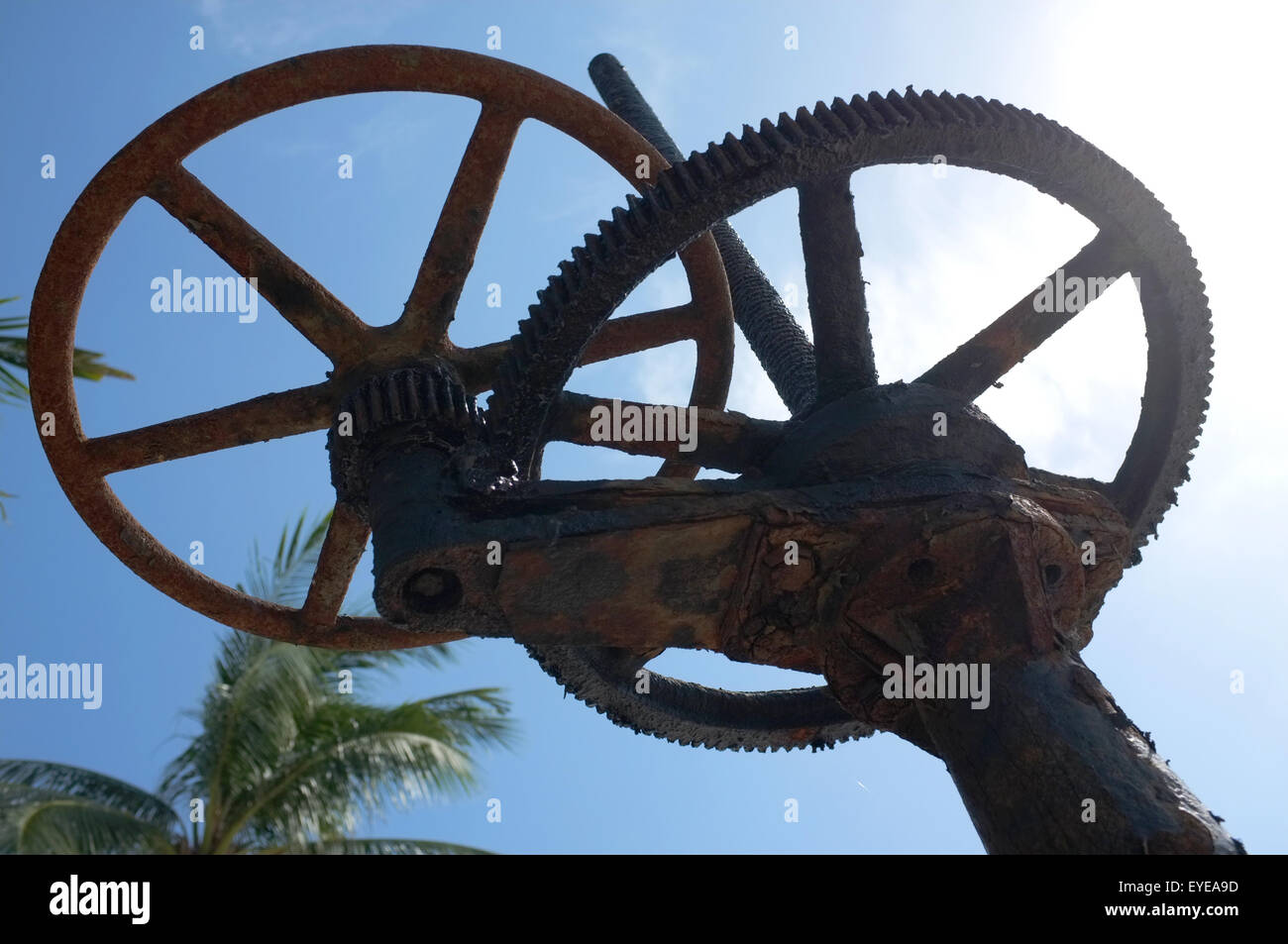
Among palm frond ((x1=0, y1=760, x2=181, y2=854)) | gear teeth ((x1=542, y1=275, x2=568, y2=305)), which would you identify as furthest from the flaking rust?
palm frond ((x1=0, y1=760, x2=181, y2=854))

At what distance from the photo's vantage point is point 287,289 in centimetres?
528

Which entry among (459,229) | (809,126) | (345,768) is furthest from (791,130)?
(345,768)

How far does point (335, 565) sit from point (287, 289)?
1167 mm

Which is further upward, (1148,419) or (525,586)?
(1148,419)

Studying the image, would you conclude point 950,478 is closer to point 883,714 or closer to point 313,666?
point 883,714

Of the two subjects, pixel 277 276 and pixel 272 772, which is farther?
pixel 272 772

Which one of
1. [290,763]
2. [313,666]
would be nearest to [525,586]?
[290,763]

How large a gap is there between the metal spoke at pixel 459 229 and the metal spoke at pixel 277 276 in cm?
27

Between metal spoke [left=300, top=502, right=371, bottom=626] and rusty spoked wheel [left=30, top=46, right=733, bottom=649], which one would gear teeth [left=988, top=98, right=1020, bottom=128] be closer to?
rusty spoked wheel [left=30, top=46, right=733, bottom=649]

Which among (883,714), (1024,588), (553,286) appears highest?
(553,286)

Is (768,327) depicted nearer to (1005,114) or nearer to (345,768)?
(1005,114)

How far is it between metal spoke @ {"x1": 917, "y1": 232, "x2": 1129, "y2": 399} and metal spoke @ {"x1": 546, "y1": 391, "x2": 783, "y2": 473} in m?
0.67

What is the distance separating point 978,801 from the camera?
3.58m
